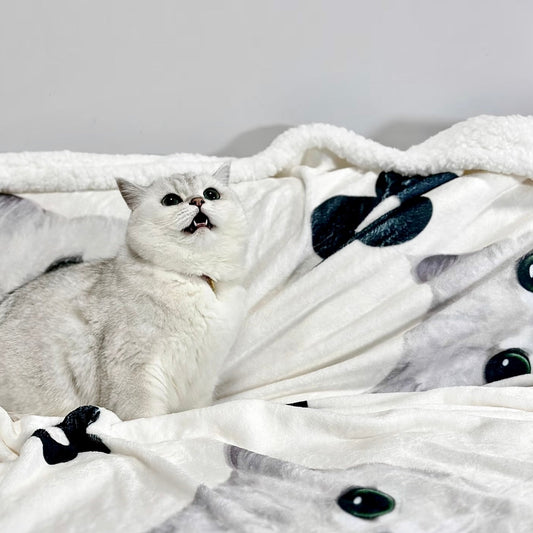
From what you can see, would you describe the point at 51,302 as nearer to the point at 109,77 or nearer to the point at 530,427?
the point at 109,77

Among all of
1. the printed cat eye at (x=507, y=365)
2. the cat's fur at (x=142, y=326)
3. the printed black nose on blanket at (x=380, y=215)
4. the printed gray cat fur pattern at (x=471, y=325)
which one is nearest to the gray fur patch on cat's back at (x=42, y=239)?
the cat's fur at (x=142, y=326)

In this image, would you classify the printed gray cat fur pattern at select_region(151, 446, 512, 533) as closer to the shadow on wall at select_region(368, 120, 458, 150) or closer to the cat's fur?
the cat's fur

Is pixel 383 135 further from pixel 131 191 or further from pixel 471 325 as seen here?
pixel 131 191

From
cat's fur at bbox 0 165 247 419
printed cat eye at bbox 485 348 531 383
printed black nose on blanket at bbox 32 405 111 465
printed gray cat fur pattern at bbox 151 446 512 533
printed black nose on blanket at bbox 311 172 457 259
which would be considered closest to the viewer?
printed gray cat fur pattern at bbox 151 446 512 533

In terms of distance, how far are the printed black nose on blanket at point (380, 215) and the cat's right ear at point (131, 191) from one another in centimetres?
40

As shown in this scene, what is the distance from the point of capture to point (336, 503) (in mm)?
1006

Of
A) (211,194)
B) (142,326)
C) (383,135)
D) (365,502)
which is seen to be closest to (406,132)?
(383,135)

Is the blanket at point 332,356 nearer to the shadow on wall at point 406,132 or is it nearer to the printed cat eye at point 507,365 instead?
the printed cat eye at point 507,365

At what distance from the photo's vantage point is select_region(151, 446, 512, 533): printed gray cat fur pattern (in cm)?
96

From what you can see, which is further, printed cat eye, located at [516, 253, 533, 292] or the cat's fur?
printed cat eye, located at [516, 253, 533, 292]

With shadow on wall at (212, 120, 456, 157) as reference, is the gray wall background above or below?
above

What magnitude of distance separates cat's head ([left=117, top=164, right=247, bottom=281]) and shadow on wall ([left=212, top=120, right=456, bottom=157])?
0.51 m

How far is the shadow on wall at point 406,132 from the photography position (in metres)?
1.90

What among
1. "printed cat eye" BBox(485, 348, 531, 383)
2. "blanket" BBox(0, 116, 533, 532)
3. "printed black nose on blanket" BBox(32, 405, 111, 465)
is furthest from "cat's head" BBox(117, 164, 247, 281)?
"printed cat eye" BBox(485, 348, 531, 383)
